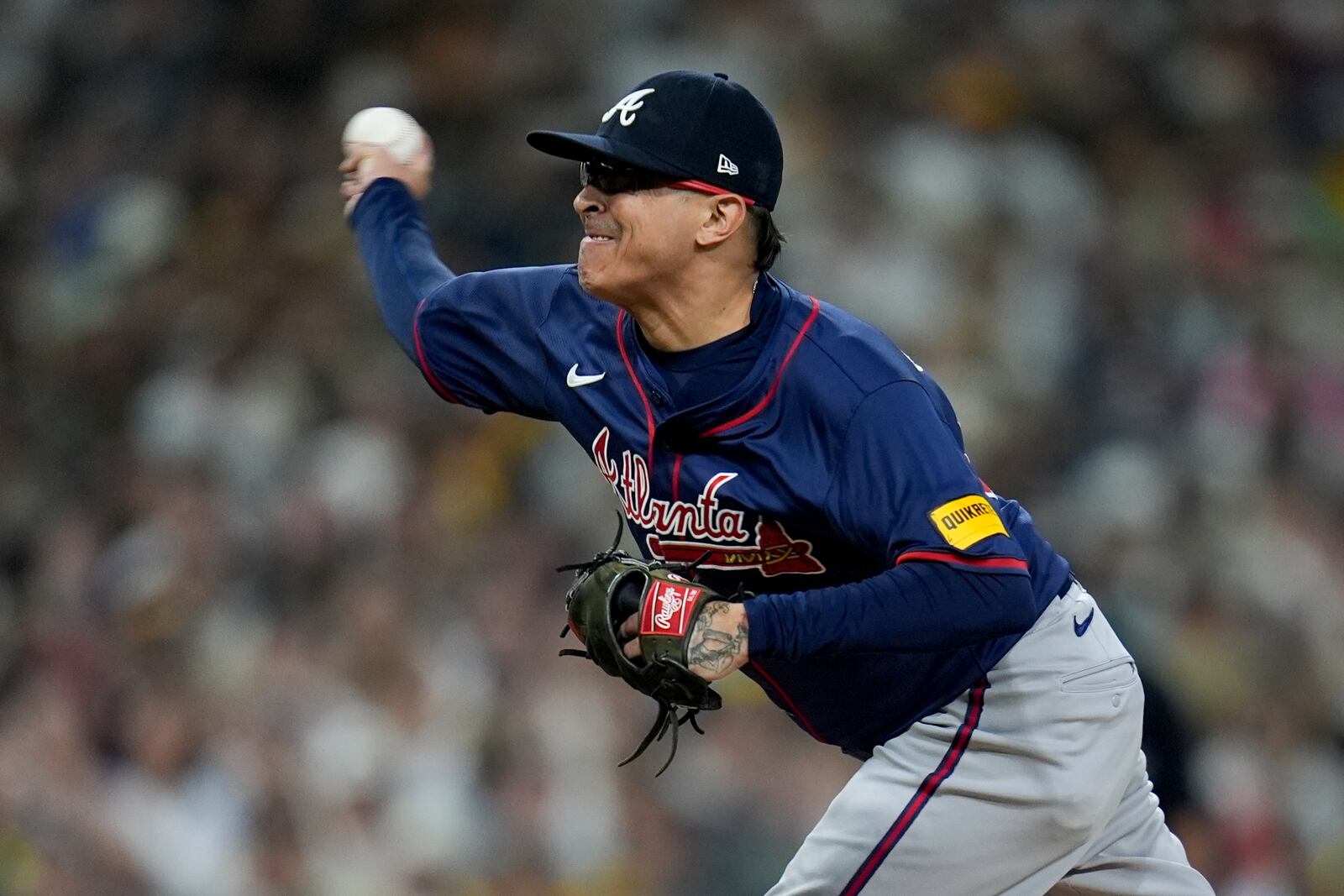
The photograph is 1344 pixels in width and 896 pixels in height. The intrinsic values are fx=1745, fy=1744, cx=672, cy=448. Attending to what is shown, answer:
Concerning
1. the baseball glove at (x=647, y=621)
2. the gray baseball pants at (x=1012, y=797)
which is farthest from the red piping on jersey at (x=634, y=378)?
the gray baseball pants at (x=1012, y=797)

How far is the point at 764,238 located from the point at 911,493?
62 cm

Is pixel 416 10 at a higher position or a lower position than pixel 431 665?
higher

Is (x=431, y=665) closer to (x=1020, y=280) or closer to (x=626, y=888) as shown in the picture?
(x=626, y=888)

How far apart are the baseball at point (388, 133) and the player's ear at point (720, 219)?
3.08ft

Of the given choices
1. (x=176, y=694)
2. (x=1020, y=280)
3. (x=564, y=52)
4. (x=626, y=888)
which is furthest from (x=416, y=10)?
(x=626, y=888)

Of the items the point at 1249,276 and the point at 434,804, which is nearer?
the point at 434,804

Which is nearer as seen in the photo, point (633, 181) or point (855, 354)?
point (855, 354)

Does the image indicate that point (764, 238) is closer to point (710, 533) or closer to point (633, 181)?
point (633, 181)

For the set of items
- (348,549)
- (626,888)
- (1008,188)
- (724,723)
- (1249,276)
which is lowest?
(626,888)

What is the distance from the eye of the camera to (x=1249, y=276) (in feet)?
25.6

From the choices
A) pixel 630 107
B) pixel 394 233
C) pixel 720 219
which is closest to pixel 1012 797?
pixel 720 219

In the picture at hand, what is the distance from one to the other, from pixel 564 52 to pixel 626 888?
4011mm

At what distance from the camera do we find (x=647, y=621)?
9.13ft

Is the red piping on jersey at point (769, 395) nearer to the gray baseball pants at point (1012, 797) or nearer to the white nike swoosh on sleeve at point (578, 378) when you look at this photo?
the white nike swoosh on sleeve at point (578, 378)
